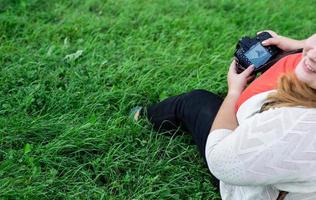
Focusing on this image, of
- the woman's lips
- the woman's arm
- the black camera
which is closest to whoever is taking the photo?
the woman's lips

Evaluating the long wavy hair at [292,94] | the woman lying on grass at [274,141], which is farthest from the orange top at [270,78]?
the long wavy hair at [292,94]

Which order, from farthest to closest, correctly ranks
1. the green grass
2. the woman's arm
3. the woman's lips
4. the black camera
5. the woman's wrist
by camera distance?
the green grass < the black camera < the woman's wrist < the woman's arm < the woman's lips

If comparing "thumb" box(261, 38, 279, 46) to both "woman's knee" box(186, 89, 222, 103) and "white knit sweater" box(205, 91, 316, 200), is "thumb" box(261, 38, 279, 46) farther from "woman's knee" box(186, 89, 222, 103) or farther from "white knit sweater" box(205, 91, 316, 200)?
A: "white knit sweater" box(205, 91, 316, 200)

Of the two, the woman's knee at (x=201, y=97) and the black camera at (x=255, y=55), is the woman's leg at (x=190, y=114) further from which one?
the black camera at (x=255, y=55)

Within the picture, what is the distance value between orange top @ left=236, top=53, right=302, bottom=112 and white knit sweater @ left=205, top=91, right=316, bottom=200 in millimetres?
258

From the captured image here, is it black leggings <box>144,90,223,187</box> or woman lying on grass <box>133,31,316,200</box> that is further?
black leggings <box>144,90,223,187</box>

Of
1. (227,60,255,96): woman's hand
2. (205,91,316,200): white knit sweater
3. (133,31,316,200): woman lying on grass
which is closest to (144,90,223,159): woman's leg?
(227,60,255,96): woman's hand

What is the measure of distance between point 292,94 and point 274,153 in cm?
19

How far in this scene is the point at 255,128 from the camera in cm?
150

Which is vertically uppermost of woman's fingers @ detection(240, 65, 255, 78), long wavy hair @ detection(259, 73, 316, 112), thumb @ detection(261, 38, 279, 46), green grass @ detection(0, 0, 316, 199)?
long wavy hair @ detection(259, 73, 316, 112)

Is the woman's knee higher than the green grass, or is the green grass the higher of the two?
the woman's knee

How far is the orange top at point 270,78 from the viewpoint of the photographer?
1.87 m

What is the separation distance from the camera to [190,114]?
2285 millimetres

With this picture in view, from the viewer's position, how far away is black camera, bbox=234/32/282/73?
2098 mm
